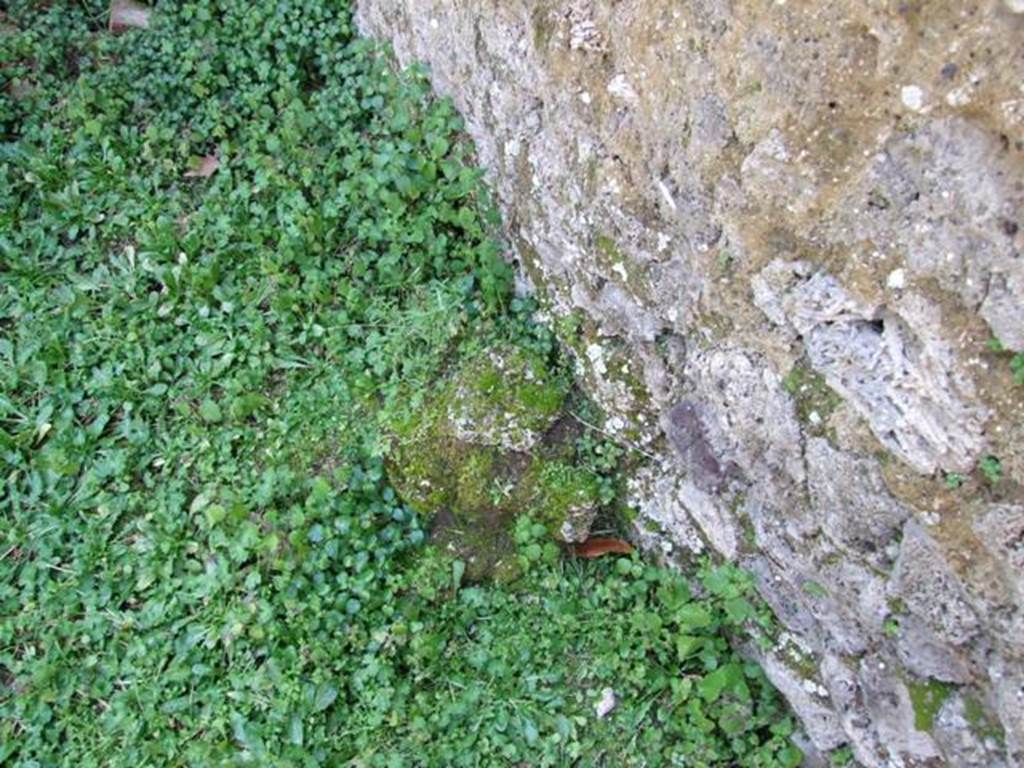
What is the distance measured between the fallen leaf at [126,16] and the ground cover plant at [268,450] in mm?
128

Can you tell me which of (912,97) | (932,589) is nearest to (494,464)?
(932,589)

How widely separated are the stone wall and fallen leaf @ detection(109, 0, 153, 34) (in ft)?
7.50

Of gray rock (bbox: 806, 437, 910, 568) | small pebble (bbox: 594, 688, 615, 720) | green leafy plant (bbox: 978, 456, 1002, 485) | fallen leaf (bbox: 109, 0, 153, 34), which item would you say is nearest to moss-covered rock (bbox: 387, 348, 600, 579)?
small pebble (bbox: 594, 688, 615, 720)

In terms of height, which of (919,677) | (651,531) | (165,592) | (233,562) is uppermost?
(919,677)

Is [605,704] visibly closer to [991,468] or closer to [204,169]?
[991,468]

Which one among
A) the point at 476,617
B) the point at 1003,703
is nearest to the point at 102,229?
the point at 476,617

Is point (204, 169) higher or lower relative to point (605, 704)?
lower

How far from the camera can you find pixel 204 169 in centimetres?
477

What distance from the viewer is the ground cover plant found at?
3521mm

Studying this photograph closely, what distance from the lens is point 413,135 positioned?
431 centimetres

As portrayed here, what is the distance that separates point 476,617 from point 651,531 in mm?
712

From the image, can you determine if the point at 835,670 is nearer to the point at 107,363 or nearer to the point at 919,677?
the point at 919,677

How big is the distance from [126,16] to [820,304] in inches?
163

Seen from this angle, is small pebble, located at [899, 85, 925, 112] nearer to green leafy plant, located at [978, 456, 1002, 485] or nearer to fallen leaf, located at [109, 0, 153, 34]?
green leafy plant, located at [978, 456, 1002, 485]
